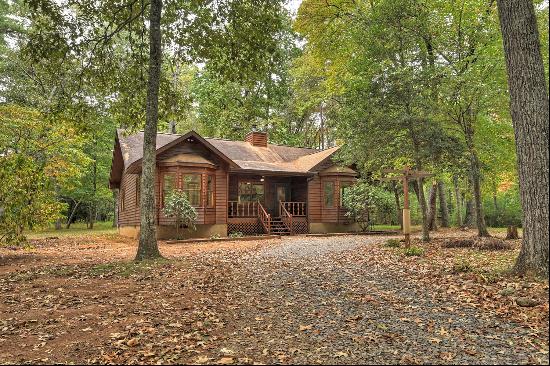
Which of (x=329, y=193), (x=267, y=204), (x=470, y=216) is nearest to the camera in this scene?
(x=267, y=204)

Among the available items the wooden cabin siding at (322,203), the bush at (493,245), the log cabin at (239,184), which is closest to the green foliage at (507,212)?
the log cabin at (239,184)

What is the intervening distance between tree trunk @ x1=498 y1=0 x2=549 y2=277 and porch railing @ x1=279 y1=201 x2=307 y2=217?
A: 1607 centimetres

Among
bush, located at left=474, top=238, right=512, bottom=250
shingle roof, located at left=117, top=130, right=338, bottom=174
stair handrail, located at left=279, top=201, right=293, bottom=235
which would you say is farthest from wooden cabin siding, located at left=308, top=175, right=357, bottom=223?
bush, located at left=474, top=238, right=512, bottom=250

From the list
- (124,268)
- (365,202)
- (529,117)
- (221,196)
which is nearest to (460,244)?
(529,117)

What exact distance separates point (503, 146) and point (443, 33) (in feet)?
18.9

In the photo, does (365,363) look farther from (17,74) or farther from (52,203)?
(17,74)

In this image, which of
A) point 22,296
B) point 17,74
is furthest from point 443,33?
point 17,74

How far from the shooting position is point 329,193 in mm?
22906

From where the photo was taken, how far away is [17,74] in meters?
24.8

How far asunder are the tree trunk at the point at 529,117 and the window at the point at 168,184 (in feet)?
49.0

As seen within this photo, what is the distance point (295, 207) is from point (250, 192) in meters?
3.10

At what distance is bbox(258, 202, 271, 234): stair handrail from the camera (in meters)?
19.6

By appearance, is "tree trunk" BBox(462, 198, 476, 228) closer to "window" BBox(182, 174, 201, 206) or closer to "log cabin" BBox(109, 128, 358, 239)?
"log cabin" BBox(109, 128, 358, 239)

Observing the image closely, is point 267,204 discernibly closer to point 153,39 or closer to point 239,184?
point 239,184
